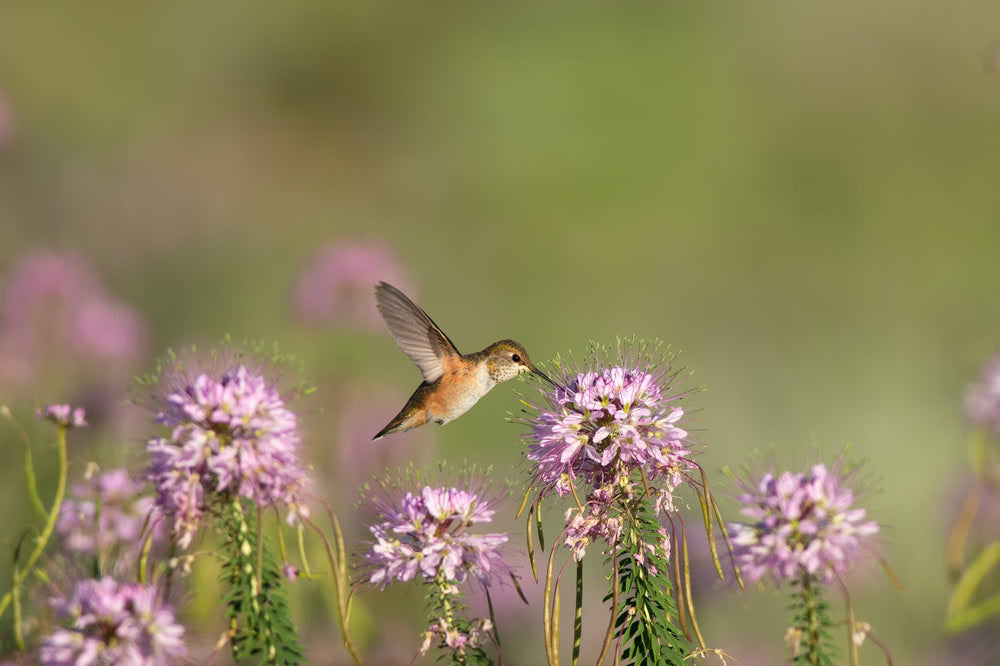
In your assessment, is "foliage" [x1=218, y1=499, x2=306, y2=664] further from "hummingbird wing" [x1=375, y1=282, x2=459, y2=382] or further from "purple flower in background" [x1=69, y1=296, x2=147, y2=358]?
"purple flower in background" [x1=69, y1=296, x2=147, y2=358]

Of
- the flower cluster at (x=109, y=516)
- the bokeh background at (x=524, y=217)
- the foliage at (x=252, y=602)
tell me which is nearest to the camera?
the foliage at (x=252, y=602)

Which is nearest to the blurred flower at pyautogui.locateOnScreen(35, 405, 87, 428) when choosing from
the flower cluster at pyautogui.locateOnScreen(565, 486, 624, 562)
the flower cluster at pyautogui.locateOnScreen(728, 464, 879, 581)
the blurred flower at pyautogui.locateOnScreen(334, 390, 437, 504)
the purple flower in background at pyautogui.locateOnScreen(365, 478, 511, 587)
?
the purple flower in background at pyautogui.locateOnScreen(365, 478, 511, 587)

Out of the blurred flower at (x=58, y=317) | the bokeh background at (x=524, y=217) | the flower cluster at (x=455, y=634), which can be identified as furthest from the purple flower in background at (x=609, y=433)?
the blurred flower at (x=58, y=317)

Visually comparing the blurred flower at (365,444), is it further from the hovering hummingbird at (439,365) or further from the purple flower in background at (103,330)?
the purple flower in background at (103,330)

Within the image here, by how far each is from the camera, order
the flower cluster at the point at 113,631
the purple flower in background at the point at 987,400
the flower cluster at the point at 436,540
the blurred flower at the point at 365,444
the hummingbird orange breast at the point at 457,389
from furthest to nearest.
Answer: the blurred flower at the point at 365,444 < the purple flower in background at the point at 987,400 < the hummingbird orange breast at the point at 457,389 < the flower cluster at the point at 436,540 < the flower cluster at the point at 113,631

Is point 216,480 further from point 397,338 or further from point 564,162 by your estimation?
point 564,162

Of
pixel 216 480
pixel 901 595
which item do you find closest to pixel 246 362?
pixel 216 480

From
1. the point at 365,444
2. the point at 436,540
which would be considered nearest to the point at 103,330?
the point at 365,444
